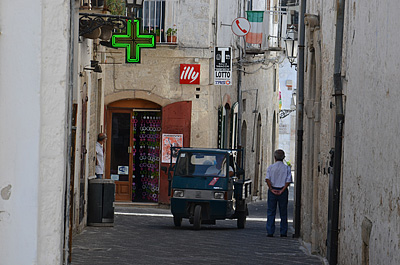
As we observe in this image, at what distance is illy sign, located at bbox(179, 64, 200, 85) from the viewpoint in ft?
78.3

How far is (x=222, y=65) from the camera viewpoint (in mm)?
23641

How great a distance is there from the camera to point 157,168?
960 inches

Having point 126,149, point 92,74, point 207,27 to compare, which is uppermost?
point 207,27

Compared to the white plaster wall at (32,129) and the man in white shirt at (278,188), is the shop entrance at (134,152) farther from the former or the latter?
the white plaster wall at (32,129)

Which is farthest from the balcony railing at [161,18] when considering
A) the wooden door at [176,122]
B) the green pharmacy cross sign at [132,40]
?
the green pharmacy cross sign at [132,40]

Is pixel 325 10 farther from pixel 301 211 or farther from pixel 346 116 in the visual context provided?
pixel 301 211

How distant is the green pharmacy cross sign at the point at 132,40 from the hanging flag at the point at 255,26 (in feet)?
28.6

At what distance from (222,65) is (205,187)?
24.0 ft

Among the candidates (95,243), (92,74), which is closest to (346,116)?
(95,243)

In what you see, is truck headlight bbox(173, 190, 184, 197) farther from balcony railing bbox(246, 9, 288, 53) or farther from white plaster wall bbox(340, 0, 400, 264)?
balcony railing bbox(246, 9, 288, 53)

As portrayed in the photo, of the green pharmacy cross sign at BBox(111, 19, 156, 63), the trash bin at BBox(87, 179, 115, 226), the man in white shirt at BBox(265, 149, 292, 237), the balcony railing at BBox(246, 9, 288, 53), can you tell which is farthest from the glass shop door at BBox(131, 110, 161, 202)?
the man in white shirt at BBox(265, 149, 292, 237)

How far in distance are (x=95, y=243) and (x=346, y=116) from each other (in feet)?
15.7

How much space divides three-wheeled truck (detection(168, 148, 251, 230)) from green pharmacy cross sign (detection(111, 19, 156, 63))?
2899 millimetres

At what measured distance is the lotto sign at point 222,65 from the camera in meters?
23.5
